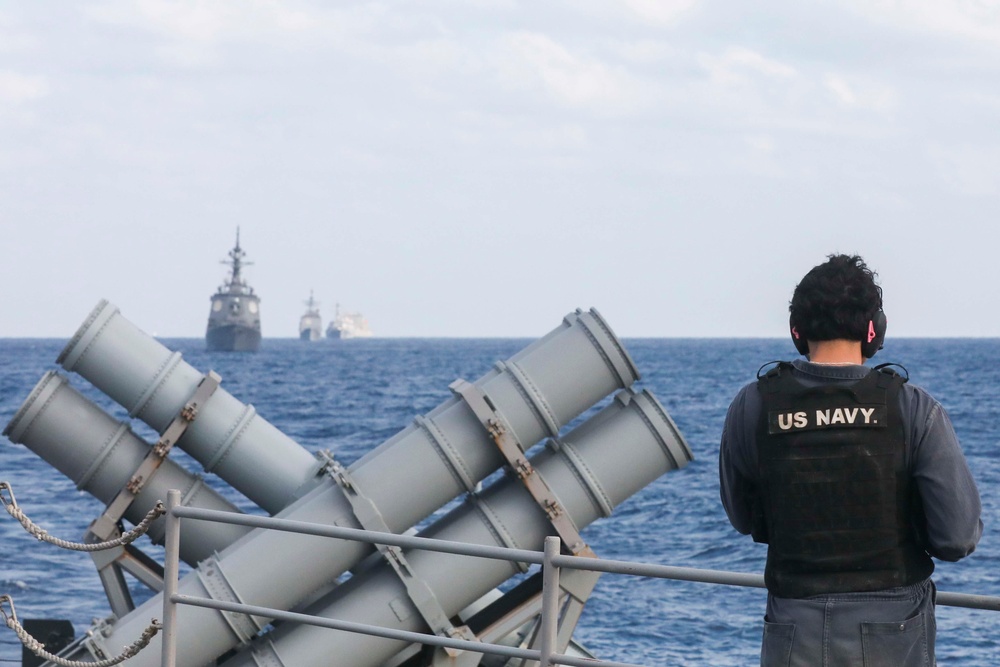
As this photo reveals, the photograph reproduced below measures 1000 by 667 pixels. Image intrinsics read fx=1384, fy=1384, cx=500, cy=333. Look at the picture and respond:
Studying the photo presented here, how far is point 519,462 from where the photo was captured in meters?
8.16

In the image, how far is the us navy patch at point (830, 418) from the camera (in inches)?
127

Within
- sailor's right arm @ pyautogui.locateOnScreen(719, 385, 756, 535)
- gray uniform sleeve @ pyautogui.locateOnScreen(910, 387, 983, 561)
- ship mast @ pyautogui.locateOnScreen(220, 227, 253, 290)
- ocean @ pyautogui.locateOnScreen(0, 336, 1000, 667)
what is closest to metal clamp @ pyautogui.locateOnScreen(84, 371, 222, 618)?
ocean @ pyautogui.locateOnScreen(0, 336, 1000, 667)

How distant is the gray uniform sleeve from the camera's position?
10.5 ft

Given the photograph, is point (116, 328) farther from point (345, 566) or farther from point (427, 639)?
point (427, 639)

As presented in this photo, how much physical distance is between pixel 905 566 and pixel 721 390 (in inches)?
2797

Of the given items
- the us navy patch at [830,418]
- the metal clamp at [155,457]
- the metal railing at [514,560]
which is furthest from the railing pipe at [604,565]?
the metal clamp at [155,457]

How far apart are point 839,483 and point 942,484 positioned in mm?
232

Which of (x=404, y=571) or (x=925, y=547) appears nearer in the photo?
(x=925, y=547)

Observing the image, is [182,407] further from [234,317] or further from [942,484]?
[234,317]

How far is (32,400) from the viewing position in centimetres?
866

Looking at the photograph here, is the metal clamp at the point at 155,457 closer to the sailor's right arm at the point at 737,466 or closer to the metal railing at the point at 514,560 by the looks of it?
the metal railing at the point at 514,560

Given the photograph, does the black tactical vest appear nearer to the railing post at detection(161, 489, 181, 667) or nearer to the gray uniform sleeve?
the gray uniform sleeve

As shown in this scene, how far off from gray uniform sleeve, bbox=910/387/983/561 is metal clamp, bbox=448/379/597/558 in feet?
→ 16.2

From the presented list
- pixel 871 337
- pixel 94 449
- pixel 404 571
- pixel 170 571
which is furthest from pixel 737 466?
pixel 94 449
